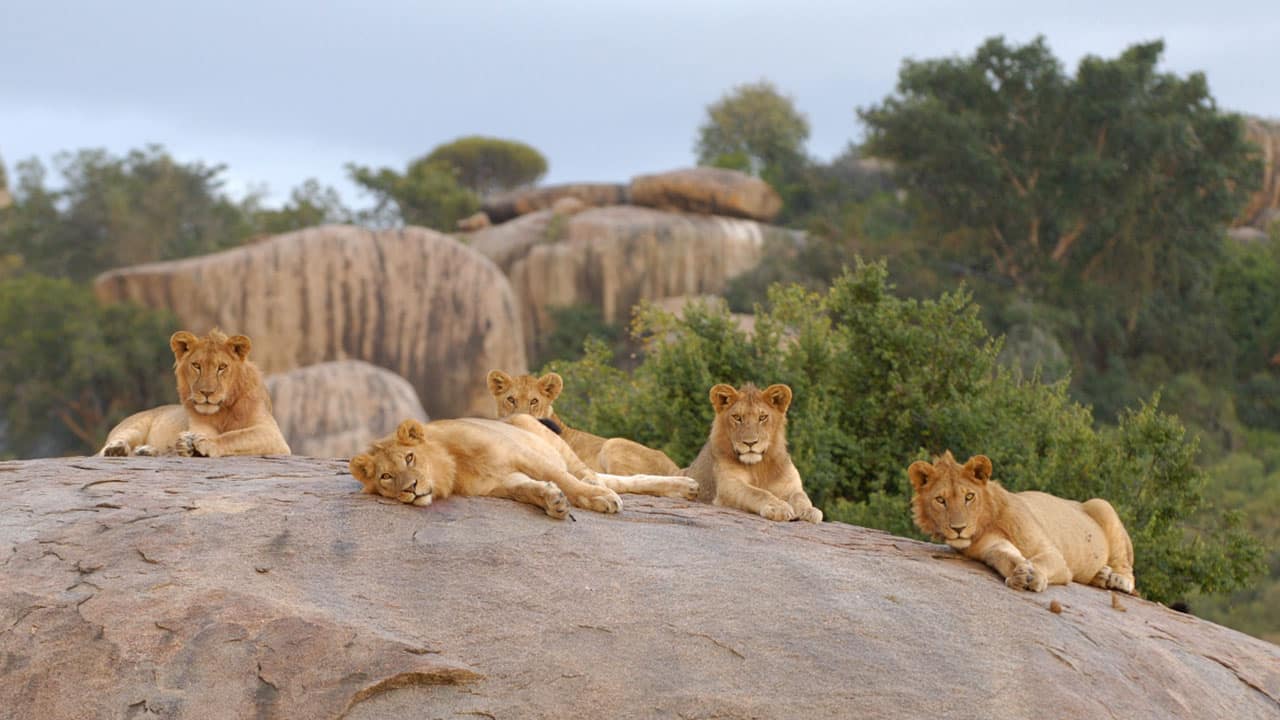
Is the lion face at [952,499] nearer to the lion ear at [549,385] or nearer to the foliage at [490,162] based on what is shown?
the lion ear at [549,385]

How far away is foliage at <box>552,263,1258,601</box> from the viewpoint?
1451cm

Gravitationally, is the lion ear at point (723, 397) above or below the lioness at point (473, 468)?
above

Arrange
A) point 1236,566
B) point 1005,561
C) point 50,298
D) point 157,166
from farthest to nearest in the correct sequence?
point 157,166 → point 50,298 → point 1236,566 → point 1005,561

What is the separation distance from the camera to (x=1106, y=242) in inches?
1479

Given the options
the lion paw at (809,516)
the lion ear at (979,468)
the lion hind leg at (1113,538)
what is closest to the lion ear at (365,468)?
the lion paw at (809,516)

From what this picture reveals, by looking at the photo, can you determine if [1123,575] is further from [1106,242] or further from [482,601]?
[1106,242]

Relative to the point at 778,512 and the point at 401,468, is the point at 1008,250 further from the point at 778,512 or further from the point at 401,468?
the point at 401,468

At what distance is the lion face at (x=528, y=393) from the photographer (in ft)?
35.4

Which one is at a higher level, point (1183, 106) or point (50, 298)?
point (1183, 106)

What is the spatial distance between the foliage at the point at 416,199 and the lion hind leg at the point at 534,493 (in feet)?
135

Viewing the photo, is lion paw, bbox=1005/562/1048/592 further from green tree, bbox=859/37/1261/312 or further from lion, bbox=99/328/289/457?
green tree, bbox=859/37/1261/312

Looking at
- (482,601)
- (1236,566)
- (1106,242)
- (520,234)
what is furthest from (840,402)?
(520,234)

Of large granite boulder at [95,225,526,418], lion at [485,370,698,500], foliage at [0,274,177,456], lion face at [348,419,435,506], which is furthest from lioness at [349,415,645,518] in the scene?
foliage at [0,274,177,456]

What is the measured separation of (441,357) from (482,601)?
2743cm
